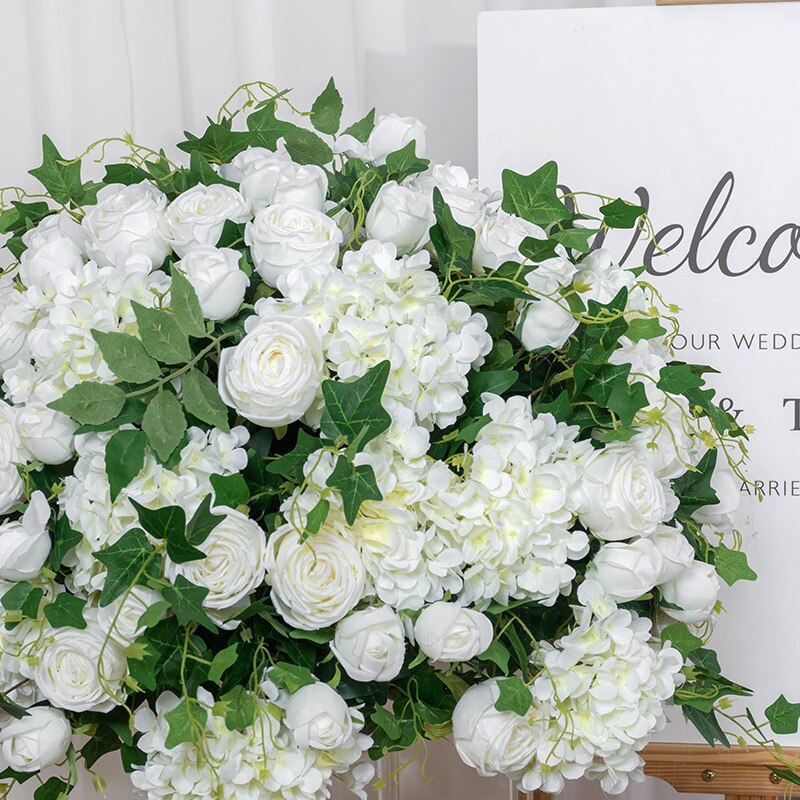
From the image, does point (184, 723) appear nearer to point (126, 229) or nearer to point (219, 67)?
point (126, 229)

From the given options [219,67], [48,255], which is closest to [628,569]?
[48,255]

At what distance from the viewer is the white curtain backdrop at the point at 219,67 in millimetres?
1173

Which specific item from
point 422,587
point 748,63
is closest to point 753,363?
point 748,63

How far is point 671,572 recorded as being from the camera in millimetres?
745

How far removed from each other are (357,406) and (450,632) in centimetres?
16

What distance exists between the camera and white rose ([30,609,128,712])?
69cm

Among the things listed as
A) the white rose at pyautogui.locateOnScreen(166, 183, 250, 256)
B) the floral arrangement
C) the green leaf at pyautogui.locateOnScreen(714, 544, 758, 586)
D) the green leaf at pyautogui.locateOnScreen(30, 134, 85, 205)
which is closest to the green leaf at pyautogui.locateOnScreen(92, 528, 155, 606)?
the floral arrangement

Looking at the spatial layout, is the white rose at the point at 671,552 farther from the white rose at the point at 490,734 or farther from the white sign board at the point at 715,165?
the white sign board at the point at 715,165

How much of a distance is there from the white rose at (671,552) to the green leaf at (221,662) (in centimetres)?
31

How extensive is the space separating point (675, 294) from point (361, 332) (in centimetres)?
55

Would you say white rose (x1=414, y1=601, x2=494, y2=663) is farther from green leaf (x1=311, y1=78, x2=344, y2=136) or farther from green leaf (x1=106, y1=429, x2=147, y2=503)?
green leaf (x1=311, y1=78, x2=344, y2=136)

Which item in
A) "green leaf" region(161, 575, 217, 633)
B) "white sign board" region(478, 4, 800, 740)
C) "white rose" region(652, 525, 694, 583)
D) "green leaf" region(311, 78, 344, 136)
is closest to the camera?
"green leaf" region(161, 575, 217, 633)

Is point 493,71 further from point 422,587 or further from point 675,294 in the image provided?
point 422,587

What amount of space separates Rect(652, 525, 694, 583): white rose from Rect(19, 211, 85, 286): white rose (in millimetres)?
480
